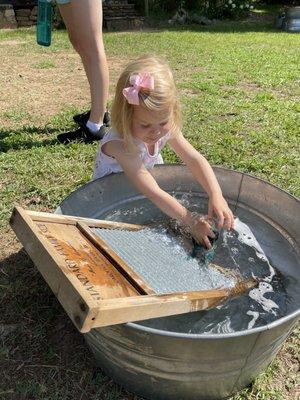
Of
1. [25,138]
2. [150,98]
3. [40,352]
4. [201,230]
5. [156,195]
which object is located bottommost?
[40,352]

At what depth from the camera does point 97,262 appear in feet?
5.18

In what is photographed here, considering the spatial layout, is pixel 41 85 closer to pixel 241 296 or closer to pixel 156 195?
pixel 156 195

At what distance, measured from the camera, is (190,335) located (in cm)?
122

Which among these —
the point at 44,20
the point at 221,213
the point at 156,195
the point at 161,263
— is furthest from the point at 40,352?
the point at 44,20

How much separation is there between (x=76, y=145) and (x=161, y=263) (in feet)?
5.75

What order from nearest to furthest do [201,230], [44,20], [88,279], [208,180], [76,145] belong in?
1. [88,279]
2. [201,230]
3. [208,180]
4. [76,145]
5. [44,20]

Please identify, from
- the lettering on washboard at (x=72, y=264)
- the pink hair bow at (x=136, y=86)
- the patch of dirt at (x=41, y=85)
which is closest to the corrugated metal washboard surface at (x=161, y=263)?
the lettering on washboard at (x=72, y=264)

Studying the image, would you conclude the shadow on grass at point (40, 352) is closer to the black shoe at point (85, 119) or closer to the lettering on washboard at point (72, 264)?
the lettering on washboard at point (72, 264)

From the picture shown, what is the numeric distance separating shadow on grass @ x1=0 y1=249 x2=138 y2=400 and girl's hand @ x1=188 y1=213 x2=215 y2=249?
63cm

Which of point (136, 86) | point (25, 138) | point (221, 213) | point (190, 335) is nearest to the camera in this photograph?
point (190, 335)

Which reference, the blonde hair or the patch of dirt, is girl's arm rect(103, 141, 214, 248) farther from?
the patch of dirt

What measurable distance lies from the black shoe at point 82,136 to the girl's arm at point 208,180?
1158 mm

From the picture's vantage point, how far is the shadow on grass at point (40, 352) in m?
1.69

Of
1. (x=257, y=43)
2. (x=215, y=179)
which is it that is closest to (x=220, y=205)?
(x=215, y=179)
